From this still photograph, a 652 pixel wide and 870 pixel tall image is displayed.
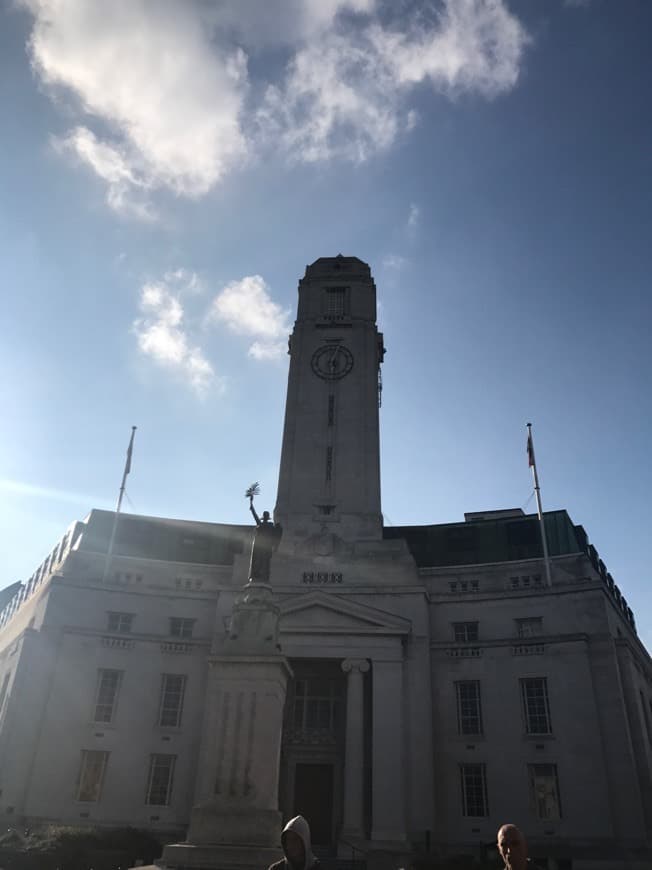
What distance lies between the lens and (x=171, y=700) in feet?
137

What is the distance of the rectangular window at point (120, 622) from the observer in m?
43.9

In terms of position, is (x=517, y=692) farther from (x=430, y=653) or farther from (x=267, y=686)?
(x=267, y=686)

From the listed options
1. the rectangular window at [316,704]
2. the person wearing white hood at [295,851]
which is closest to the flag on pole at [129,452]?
the rectangular window at [316,704]

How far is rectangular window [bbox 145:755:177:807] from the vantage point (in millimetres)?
38891

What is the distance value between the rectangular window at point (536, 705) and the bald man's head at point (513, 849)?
117 ft

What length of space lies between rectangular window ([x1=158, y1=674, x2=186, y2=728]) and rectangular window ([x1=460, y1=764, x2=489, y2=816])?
54.5 feet

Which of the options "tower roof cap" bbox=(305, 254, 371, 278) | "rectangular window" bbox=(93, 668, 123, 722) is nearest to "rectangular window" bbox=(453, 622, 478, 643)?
"rectangular window" bbox=(93, 668, 123, 722)

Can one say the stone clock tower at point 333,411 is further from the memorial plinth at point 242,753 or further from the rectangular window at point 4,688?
the memorial plinth at point 242,753

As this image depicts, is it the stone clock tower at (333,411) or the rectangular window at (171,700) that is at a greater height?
the stone clock tower at (333,411)

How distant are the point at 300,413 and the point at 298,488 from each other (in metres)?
6.33

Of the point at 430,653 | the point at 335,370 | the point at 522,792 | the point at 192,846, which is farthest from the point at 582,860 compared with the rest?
the point at 335,370

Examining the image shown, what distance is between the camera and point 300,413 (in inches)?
2098

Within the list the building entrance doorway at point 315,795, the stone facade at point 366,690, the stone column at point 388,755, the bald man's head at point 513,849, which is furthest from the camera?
the building entrance doorway at point 315,795

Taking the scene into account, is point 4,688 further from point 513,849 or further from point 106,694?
point 513,849
